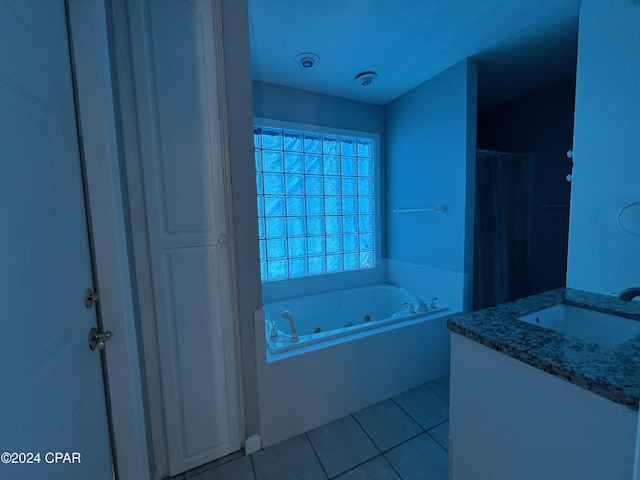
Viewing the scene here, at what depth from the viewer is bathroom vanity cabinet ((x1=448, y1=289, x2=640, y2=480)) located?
59cm

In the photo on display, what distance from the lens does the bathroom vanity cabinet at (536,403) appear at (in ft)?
1.92

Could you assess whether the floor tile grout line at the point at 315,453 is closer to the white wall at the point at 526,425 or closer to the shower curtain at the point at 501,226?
the white wall at the point at 526,425

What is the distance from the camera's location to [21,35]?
592 millimetres

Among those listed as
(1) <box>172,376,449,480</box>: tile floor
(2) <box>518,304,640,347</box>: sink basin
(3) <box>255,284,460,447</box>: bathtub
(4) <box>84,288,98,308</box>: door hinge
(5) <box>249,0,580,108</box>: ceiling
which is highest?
(5) <box>249,0,580,108</box>: ceiling

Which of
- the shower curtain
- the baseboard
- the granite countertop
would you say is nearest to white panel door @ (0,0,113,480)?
the baseboard

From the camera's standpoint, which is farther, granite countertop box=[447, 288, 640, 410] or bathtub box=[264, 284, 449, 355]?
bathtub box=[264, 284, 449, 355]

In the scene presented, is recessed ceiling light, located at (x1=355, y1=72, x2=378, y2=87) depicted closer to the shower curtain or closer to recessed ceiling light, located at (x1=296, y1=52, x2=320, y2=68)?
recessed ceiling light, located at (x1=296, y1=52, x2=320, y2=68)

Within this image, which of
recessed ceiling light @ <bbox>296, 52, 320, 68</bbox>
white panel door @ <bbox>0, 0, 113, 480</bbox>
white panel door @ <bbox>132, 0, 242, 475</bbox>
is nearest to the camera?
white panel door @ <bbox>0, 0, 113, 480</bbox>

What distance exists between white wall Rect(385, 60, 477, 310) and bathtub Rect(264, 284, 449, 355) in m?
0.36

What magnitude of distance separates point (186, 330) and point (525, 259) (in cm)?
322

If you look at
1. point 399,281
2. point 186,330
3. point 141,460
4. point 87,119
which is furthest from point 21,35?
point 399,281

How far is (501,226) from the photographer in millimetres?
2475

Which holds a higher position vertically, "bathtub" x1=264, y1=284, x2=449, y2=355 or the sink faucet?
the sink faucet

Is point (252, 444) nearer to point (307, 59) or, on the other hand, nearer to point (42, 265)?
point (42, 265)
